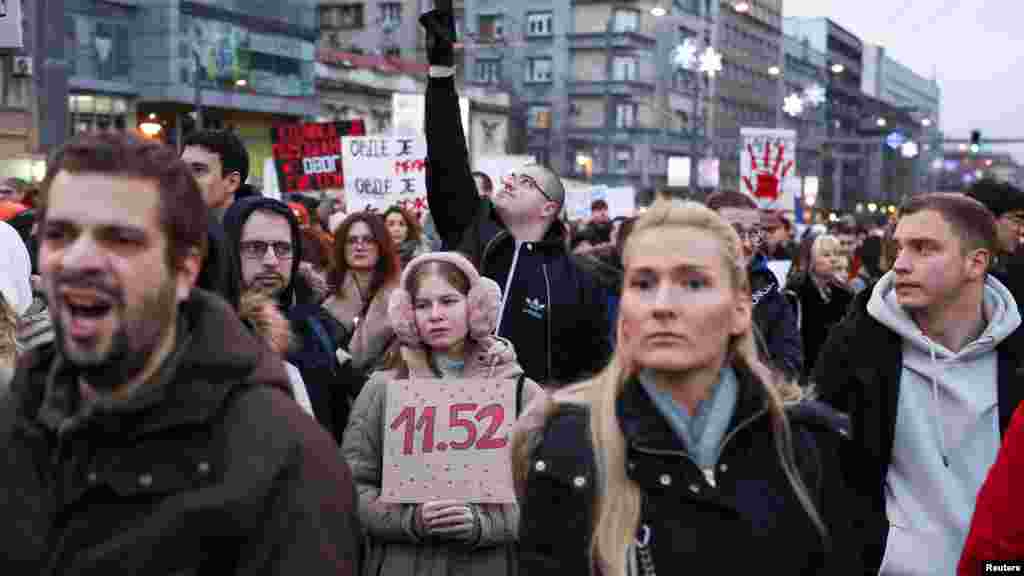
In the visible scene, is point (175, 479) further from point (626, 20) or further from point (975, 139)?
point (626, 20)

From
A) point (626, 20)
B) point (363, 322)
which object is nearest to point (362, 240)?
point (363, 322)

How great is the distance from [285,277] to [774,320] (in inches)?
117

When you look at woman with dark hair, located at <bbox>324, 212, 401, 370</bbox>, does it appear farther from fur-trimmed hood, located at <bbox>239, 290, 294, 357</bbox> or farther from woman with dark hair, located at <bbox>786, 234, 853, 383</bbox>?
woman with dark hair, located at <bbox>786, 234, 853, 383</bbox>

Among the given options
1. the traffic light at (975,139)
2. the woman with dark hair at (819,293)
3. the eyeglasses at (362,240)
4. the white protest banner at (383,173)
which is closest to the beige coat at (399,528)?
the eyeglasses at (362,240)

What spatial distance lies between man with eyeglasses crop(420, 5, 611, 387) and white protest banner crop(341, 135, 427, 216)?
23.8ft

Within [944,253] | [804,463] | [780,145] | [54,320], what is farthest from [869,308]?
[780,145]

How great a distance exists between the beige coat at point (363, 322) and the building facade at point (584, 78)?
7115 cm

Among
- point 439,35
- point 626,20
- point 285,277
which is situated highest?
point 626,20

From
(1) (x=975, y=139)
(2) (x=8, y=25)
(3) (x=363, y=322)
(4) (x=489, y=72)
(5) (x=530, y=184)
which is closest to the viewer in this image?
(5) (x=530, y=184)

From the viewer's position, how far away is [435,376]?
16.3 ft

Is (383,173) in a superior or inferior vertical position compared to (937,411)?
superior

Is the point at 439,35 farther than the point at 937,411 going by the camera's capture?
Yes

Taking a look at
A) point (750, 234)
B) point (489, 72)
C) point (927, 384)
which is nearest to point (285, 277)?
point (927, 384)

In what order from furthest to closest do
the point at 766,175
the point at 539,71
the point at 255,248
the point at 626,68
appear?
the point at 626,68, the point at 539,71, the point at 766,175, the point at 255,248
